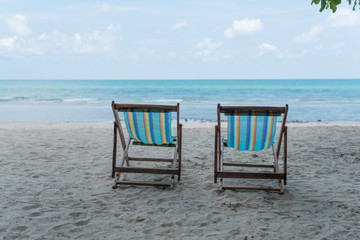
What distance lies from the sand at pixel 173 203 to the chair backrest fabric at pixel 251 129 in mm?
487

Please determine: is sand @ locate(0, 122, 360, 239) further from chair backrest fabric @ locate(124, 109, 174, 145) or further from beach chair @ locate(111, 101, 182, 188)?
chair backrest fabric @ locate(124, 109, 174, 145)

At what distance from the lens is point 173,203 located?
10.2 feet

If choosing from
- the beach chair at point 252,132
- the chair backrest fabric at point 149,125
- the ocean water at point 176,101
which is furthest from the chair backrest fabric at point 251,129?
the ocean water at point 176,101

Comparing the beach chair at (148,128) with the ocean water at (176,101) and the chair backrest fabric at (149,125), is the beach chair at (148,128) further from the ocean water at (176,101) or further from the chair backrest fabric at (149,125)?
the ocean water at (176,101)

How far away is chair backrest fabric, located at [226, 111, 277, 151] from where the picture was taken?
3412 millimetres

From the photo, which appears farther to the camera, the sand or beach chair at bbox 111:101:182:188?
beach chair at bbox 111:101:182:188

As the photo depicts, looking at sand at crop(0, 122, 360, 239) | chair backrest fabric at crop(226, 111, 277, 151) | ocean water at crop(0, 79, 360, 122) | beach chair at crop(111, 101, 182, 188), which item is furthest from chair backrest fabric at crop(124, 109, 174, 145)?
ocean water at crop(0, 79, 360, 122)

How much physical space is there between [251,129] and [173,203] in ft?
3.49

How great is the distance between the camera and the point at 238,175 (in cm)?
333

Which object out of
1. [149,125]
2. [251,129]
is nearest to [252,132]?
[251,129]

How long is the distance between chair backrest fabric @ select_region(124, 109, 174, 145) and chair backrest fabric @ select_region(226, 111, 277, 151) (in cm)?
65

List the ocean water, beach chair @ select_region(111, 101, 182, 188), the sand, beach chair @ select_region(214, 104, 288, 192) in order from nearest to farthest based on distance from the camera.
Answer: the sand, beach chair @ select_region(214, 104, 288, 192), beach chair @ select_region(111, 101, 182, 188), the ocean water

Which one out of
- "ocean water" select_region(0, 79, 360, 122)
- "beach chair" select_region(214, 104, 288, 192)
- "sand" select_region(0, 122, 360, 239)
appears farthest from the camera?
"ocean water" select_region(0, 79, 360, 122)

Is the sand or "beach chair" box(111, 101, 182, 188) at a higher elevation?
"beach chair" box(111, 101, 182, 188)
